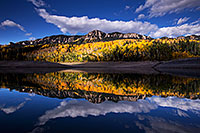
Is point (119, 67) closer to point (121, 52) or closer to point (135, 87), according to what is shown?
point (121, 52)

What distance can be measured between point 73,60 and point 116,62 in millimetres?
44285

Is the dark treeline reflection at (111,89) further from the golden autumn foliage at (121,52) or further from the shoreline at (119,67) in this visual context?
the golden autumn foliage at (121,52)

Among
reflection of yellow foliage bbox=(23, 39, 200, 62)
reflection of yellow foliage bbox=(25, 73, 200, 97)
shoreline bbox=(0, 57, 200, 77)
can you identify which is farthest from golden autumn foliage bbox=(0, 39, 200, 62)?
reflection of yellow foliage bbox=(25, 73, 200, 97)

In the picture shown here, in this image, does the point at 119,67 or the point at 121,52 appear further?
the point at 121,52

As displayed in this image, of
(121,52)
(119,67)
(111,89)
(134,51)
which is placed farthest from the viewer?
(121,52)

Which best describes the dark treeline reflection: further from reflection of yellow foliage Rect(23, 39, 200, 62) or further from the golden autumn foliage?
the golden autumn foliage

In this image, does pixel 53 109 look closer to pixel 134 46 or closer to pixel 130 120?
pixel 130 120

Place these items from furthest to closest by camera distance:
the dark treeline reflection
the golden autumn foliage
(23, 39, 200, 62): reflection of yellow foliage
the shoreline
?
1. the golden autumn foliage
2. (23, 39, 200, 62): reflection of yellow foliage
3. the shoreline
4. the dark treeline reflection

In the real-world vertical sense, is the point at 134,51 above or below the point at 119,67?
above

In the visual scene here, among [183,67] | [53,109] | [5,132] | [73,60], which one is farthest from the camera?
[73,60]

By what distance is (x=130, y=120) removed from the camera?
5105 mm

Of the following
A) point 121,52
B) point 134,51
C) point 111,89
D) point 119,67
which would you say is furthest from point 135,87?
point 121,52

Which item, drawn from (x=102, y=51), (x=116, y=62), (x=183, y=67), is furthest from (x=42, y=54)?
(x=183, y=67)

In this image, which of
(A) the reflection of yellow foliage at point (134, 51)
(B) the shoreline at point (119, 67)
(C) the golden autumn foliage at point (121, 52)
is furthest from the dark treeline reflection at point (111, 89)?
(C) the golden autumn foliage at point (121, 52)
